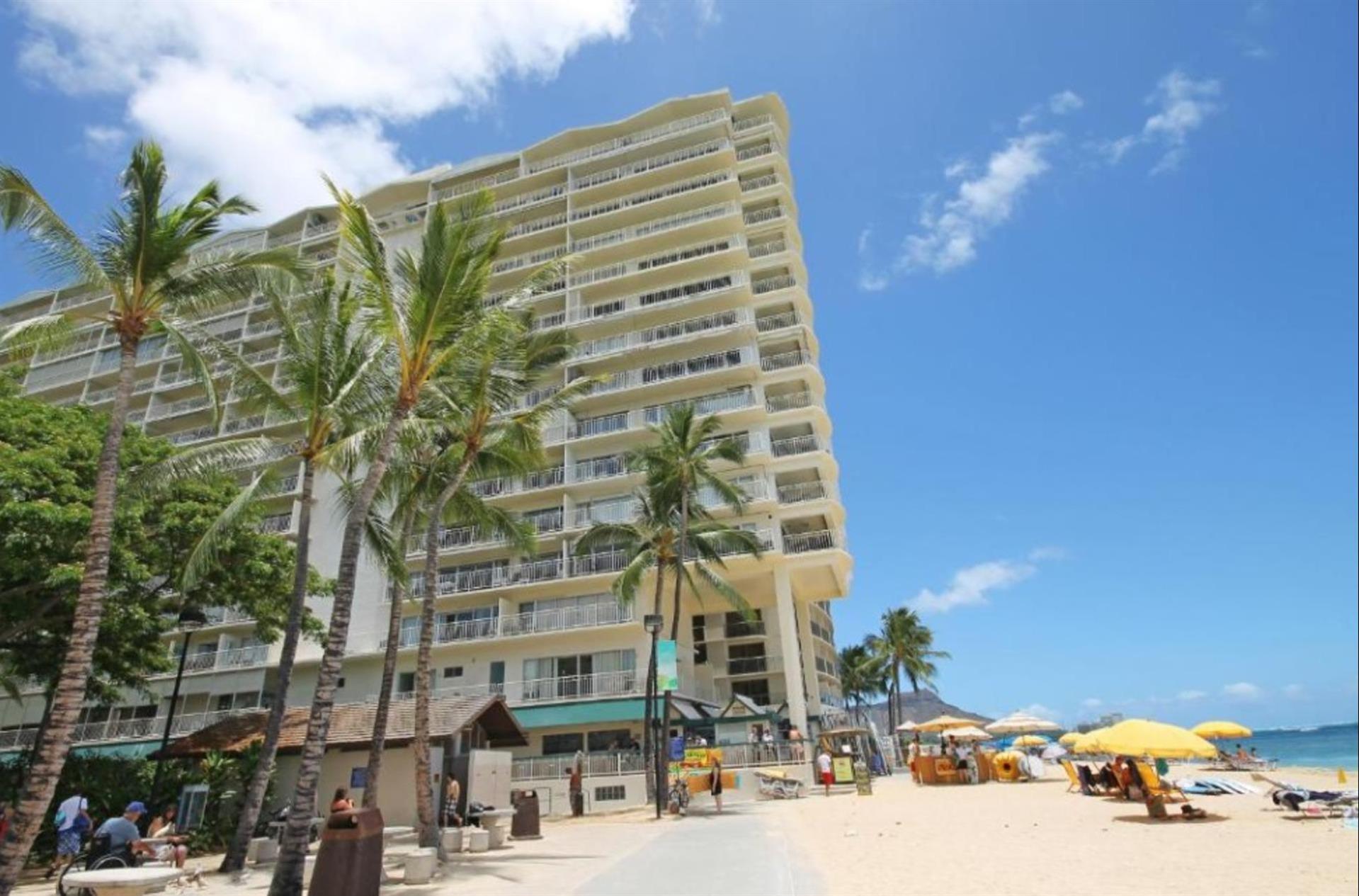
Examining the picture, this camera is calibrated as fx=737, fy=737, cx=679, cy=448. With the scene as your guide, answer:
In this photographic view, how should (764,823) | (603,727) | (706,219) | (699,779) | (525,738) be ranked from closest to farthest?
(764,823) → (525,738) → (699,779) → (603,727) → (706,219)

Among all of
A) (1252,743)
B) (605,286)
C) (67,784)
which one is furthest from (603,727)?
(1252,743)

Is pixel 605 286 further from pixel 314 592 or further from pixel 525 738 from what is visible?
pixel 525 738

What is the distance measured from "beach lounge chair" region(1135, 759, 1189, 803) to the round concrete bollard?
13690mm

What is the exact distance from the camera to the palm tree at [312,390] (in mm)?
14359

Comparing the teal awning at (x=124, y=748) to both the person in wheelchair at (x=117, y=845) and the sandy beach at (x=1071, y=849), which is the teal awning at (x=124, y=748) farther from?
the sandy beach at (x=1071, y=849)

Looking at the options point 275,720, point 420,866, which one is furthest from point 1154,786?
point 275,720

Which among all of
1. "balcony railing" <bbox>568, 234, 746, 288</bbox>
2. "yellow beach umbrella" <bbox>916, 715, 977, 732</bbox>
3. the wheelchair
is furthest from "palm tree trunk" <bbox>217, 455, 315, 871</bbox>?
"balcony railing" <bbox>568, 234, 746, 288</bbox>

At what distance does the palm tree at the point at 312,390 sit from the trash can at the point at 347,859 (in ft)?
22.8

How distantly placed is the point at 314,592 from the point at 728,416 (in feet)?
60.0

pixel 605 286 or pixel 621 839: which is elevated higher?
pixel 605 286

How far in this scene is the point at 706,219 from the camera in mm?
38344

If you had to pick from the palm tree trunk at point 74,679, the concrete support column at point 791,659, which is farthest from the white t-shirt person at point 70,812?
the concrete support column at point 791,659

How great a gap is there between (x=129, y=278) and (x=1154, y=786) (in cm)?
2199

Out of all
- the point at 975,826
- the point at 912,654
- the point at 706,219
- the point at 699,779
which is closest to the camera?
the point at 975,826
